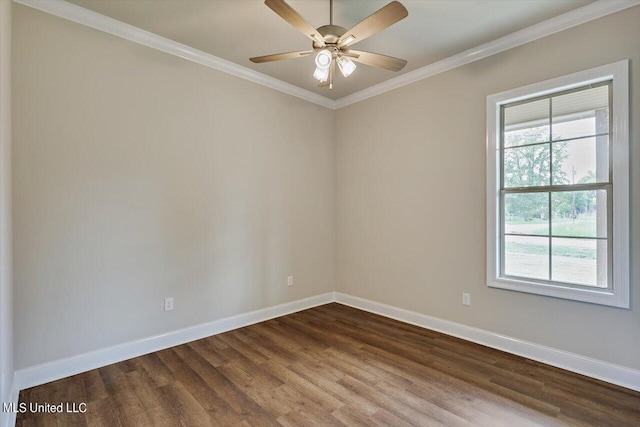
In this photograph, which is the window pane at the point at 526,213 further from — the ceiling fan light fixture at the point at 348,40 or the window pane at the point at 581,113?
the ceiling fan light fixture at the point at 348,40

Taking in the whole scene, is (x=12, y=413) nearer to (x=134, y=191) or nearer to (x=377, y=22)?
(x=134, y=191)

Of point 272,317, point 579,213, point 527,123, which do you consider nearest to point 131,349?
point 272,317

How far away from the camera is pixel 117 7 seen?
2.45 metres

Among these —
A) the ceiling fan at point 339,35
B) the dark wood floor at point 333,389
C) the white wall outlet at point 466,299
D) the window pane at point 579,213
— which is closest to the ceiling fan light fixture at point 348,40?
the ceiling fan at point 339,35

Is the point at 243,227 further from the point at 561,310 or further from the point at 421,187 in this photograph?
the point at 561,310

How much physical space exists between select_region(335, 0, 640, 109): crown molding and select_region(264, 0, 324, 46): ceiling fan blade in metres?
1.82

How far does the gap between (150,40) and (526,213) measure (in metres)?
3.81

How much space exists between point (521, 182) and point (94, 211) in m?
3.77

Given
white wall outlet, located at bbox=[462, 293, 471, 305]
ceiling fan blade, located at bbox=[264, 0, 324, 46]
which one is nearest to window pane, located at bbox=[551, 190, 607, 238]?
white wall outlet, located at bbox=[462, 293, 471, 305]

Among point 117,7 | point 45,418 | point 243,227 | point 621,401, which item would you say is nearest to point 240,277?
point 243,227

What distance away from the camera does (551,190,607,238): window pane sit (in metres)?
2.46

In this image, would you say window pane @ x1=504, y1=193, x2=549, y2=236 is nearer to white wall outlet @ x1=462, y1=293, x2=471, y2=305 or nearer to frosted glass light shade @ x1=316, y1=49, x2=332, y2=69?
white wall outlet @ x1=462, y1=293, x2=471, y2=305

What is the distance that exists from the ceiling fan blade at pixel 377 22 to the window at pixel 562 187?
1683 millimetres

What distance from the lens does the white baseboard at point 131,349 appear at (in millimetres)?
2309
